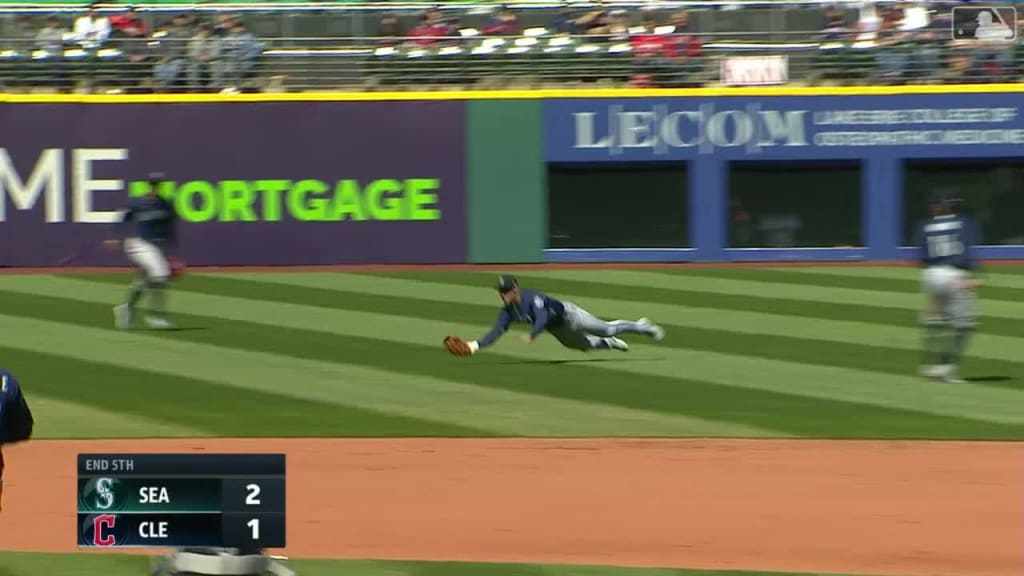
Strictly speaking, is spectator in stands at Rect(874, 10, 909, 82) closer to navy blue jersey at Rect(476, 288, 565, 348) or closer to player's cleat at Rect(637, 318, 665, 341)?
player's cleat at Rect(637, 318, 665, 341)

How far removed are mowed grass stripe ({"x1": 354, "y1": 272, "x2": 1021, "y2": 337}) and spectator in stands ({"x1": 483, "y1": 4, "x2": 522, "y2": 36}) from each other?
4808mm

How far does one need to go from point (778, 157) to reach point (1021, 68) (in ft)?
14.2

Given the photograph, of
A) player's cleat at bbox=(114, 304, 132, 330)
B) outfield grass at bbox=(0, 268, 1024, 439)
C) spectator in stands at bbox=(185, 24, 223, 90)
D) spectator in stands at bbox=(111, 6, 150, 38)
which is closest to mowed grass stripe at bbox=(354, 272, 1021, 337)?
outfield grass at bbox=(0, 268, 1024, 439)

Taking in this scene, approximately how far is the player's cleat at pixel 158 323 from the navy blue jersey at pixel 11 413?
13460 millimetres

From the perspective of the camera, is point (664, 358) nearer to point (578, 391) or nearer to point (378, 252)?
point (578, 391)

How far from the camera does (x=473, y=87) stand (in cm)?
2914

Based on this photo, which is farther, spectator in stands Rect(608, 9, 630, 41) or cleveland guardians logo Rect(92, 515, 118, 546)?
spectator in stands Rect(608, 9, 630, 41)

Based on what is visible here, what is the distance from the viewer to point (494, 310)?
75.0 ft

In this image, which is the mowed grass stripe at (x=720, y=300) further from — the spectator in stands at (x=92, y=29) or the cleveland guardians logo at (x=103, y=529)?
the cleveland guardians logo at (x=103, y=529)

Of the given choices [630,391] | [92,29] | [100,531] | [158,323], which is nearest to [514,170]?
[92,29]

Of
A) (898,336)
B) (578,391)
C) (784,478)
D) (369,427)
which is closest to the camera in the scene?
(784,478)

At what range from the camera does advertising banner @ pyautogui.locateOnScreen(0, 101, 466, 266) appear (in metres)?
28.2

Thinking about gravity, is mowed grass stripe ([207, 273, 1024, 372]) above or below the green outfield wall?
below

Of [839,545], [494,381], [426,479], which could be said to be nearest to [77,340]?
[494,381]
